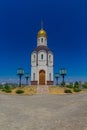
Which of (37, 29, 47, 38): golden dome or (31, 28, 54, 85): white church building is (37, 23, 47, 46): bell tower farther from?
(31, 28, 54, 85): white church building

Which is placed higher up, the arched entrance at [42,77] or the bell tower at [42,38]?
the bell tower at [42,38]

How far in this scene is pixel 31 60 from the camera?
4159 cm

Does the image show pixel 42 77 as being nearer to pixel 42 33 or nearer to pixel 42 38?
pixel 42 38

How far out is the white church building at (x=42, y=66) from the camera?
3984 cm

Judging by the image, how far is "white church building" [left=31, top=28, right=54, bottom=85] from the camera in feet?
131

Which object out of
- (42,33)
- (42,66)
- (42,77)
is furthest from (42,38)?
(42,77)

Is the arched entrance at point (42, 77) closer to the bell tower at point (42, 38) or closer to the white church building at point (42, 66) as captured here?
the white church building at point (42, 66)

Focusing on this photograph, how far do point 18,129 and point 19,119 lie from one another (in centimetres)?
215

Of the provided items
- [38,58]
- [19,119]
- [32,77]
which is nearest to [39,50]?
[38,58]

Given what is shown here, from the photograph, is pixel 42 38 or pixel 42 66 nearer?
pixel 42 66

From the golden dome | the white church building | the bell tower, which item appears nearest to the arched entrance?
the white church building

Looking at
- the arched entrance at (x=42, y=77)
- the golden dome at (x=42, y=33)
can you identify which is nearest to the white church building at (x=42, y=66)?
the arched entrance at (x=42, y=77)

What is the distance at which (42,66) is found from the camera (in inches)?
1576

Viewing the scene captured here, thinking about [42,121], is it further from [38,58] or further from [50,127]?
[38,58]
